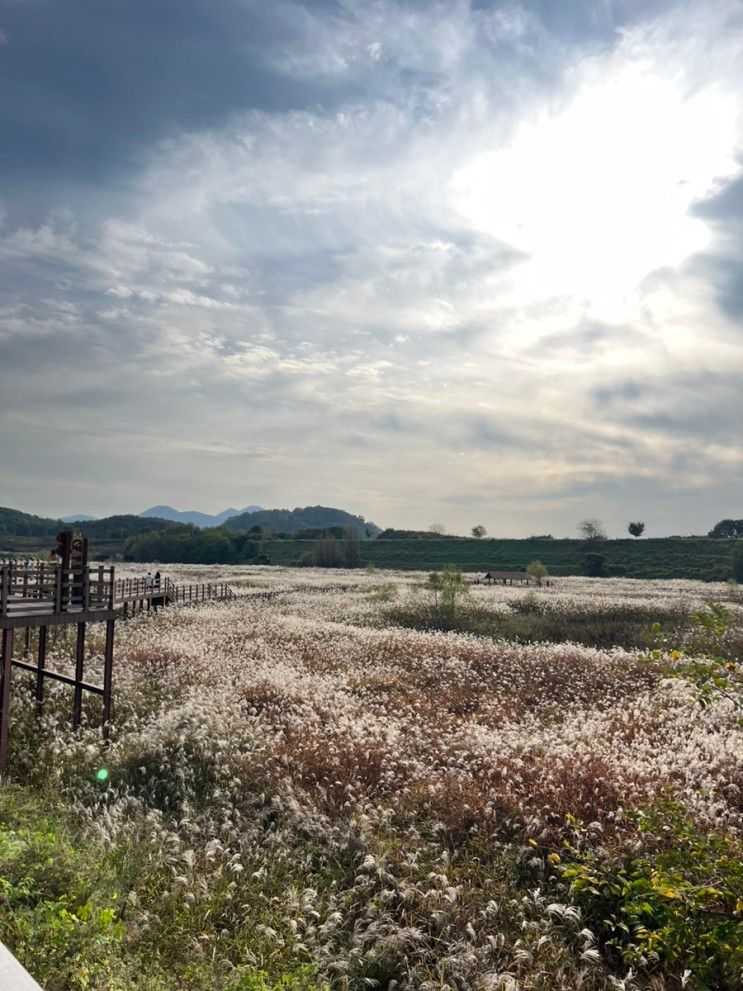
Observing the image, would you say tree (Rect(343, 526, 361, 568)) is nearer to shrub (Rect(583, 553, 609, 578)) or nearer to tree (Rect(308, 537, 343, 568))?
tree (Rect(308, 537, 343, 568))

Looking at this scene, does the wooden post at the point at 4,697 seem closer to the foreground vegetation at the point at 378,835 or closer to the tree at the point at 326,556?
the foreground vegetation at the point at 378,835

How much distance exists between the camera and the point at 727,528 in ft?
457

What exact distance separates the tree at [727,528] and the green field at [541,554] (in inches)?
742

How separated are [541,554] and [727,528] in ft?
146

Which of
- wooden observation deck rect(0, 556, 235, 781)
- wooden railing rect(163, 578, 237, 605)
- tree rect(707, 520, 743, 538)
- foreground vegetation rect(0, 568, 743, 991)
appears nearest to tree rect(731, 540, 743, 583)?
tree rect(707, 520, 743, 538)

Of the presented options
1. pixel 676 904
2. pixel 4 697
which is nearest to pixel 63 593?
pixel 4 697

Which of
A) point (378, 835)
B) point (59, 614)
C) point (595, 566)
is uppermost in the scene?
point (59, 614)

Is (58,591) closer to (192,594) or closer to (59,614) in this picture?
(59,614)

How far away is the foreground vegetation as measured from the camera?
8602 mm

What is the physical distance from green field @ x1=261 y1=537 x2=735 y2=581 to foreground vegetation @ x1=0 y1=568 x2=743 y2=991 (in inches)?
3525

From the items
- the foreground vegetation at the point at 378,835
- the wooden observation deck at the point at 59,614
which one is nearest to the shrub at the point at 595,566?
the foreground vegetation at the point at 378,835

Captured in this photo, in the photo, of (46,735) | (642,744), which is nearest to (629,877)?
(642,744)

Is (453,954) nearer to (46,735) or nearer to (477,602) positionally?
(46,735)

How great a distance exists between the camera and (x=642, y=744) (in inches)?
612
